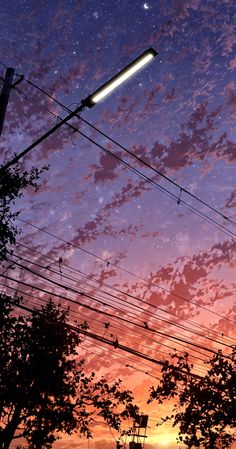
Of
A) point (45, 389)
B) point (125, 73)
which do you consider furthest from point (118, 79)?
point (45, 389)

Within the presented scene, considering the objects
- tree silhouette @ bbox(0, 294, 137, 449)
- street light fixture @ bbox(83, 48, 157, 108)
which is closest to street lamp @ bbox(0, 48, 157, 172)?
street light fixture @ bbox(83, 48, 157, 108)

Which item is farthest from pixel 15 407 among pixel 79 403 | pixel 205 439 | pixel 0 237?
pixel 0 237

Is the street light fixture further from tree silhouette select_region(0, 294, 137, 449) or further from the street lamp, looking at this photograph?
tree silhouette select_region(0, 294, 137, 449)

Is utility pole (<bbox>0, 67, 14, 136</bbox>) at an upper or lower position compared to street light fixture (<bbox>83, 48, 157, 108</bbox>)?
upper

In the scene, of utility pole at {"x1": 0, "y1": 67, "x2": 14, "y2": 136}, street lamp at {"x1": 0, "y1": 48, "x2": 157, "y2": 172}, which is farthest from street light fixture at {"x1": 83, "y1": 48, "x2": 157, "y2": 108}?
utility pole at {"x1": 0, "y1": 67, "x2": 14, "y2": 136}

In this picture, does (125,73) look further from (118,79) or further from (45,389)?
(45,389)

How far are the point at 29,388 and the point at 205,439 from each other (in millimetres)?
12765

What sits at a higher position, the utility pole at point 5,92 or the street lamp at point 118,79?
the utility pole at point 5,92

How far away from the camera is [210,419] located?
26.6 metres

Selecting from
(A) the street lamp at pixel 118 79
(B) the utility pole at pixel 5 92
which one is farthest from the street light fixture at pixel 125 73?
(B) the utility pole at pixel 5 92

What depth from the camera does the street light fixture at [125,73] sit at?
718cm

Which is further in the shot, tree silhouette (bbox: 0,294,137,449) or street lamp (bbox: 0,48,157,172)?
tree silhouette (bbox: 0,294,137,449)

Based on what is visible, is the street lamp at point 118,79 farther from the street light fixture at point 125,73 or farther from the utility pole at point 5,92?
the utility pole at point 5,92

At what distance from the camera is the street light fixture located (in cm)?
718
